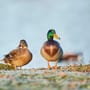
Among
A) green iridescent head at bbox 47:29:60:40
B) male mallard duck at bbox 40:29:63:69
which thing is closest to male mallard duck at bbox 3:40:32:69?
male mallard duck at bbox 40:29:63:69

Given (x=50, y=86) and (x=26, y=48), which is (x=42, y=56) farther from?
(x=50, y=86)

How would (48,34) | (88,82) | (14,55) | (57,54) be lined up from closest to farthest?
(88,82)
(57,54)
(14,55)
(48,34)

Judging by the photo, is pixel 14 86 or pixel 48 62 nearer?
pixel 14 86

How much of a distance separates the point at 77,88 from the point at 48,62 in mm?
11737

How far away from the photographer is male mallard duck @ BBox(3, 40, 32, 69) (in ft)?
78.3

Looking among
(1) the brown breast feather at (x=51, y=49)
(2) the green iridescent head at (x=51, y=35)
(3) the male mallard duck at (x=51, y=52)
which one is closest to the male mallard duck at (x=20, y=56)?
(3) the male mallard duck at (x=51, y=52)

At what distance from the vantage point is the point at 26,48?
25.0 metres

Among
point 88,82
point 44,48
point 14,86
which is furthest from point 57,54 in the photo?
point 14,86

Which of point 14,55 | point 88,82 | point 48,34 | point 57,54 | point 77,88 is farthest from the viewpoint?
point 48,34

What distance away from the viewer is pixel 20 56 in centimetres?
2412

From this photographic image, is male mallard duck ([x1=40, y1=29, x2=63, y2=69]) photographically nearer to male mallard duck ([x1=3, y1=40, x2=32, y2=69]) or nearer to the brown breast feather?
the brown breast feather

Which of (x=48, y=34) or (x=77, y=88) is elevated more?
(x=48, y=34)

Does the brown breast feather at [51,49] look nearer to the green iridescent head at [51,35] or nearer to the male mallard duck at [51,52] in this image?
the male mallard duck at [51,52]

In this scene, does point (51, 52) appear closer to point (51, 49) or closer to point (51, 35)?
point (51, 49)
